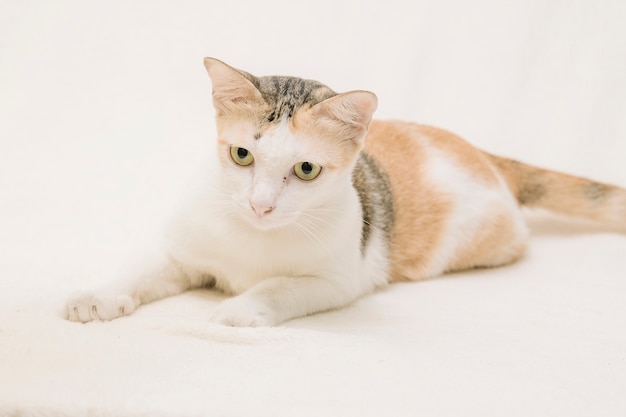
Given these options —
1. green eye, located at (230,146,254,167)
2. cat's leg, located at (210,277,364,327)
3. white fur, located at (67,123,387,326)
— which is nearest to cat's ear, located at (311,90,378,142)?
white fur, located at (67,123,387,326)

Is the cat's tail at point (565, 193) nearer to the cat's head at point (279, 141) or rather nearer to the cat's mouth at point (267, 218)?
the cat's head at point (279, 141)

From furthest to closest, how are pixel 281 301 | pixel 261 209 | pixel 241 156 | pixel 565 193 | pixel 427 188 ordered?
pixel 565 193, pixel 427 188, pixel 281 301, pixel 241 156, pixel 261 209

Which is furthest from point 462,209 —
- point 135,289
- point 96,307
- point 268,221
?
point 96,307

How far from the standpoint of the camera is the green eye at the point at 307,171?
198cm

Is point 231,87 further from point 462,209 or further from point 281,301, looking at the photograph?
point 462,209

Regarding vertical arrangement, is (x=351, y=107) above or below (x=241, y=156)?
above

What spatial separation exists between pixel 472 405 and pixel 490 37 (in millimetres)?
2399

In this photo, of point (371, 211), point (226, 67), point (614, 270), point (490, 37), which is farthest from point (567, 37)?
point (226, 67)

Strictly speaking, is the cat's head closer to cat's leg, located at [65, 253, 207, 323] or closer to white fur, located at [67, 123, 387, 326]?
white fur, located at [67, 123, 387, 326]

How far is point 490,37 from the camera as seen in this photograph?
3.59 meters

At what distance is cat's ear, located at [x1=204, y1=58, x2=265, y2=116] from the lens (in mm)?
1987

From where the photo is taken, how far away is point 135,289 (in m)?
2.13

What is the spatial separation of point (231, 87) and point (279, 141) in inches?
9.0

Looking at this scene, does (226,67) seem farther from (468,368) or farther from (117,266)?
(468,368)
